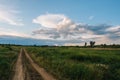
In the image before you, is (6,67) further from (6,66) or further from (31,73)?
(31,73)

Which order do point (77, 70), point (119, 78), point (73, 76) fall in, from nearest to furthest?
point (119, 78)
point (73, 76)
point (77, 70)

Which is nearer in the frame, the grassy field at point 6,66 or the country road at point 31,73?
the country road at point 31,73

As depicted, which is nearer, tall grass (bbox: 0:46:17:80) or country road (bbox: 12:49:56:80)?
country road (bbox: 12:49:56:80)

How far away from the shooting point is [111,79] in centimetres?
2186

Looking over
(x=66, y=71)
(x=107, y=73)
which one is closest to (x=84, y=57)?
(x=66, y=71)

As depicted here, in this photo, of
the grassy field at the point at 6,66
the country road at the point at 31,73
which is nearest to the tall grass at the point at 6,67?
the grassy field at the point at 6,66

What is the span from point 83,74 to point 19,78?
19.4 feet

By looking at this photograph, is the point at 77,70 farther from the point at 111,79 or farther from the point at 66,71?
the point at 111,79

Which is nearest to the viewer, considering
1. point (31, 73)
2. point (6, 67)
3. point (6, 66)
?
point (31, 73)

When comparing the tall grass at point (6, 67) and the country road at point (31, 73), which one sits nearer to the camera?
the country road at point (31, 73)

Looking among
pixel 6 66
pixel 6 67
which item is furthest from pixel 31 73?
pixel 6 66

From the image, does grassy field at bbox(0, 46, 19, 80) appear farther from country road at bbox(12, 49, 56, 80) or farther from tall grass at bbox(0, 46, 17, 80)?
country road at bbox(12, 49, 56, 80)

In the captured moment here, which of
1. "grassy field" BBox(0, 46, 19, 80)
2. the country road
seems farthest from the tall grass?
the country road

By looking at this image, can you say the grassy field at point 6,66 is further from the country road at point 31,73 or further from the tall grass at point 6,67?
the country road at point 31,73
